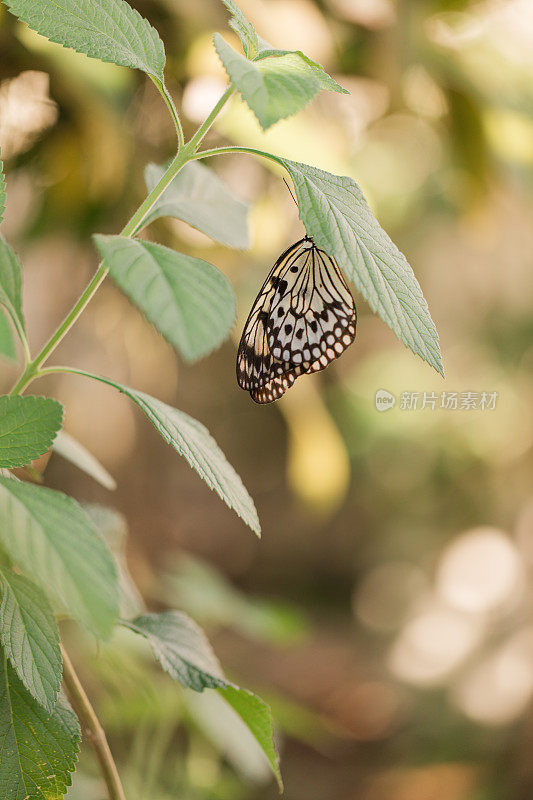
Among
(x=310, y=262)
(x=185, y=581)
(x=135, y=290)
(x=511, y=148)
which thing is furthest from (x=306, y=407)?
(x=135, y=290)

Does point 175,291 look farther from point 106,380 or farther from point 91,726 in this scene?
point 91,726

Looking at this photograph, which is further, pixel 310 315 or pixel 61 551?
pixel 310 315

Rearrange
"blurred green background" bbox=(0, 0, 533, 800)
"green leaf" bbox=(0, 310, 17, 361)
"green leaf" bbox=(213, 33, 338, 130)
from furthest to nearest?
"blurred green background" bbox=(0, 0, 533, 800), "green leaf" bbox=(0, 310, 17, 361), "green leaf" bbox=(213, 33, 338, 130)

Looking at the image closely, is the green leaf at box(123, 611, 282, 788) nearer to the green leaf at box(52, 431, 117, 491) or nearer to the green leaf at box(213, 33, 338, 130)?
the green leaf at box(52, 431, 117, 491)

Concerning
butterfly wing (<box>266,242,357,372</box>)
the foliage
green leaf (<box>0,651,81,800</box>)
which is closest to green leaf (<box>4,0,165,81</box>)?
the foliage

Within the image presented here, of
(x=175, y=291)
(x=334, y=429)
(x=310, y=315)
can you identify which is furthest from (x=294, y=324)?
(x=334, y=429)

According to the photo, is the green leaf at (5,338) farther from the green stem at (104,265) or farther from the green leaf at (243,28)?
the green leaf at (243,28)

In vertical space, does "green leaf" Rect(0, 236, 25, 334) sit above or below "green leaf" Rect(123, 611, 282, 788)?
above
